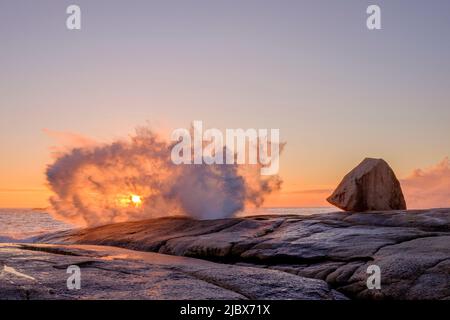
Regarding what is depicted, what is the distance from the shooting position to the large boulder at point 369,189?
14.7 m

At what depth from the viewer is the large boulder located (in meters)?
14.7

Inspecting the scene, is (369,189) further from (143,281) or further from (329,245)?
(143,281)

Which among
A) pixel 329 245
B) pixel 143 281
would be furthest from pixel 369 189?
pixel 143 281

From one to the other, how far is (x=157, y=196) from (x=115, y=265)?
10689mm

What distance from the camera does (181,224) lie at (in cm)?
1462

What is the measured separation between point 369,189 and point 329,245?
5.20 m

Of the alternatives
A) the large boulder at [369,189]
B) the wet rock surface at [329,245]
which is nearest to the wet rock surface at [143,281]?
the wet rock surface at [329,245]

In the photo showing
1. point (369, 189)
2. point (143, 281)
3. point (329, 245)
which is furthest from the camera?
point (369, 189)

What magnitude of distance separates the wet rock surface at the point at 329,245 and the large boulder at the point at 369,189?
1445 mm

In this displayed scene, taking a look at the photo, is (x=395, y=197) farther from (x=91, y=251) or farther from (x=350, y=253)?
(x=91, y=251)

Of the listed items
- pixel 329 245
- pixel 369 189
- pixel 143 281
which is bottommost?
pixel 329 245

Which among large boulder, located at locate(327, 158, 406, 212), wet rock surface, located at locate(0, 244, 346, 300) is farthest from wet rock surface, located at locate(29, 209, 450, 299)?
large boulder, located at locate(327, 158, 406, 212)

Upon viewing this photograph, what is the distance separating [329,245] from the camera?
1011 centimetres
